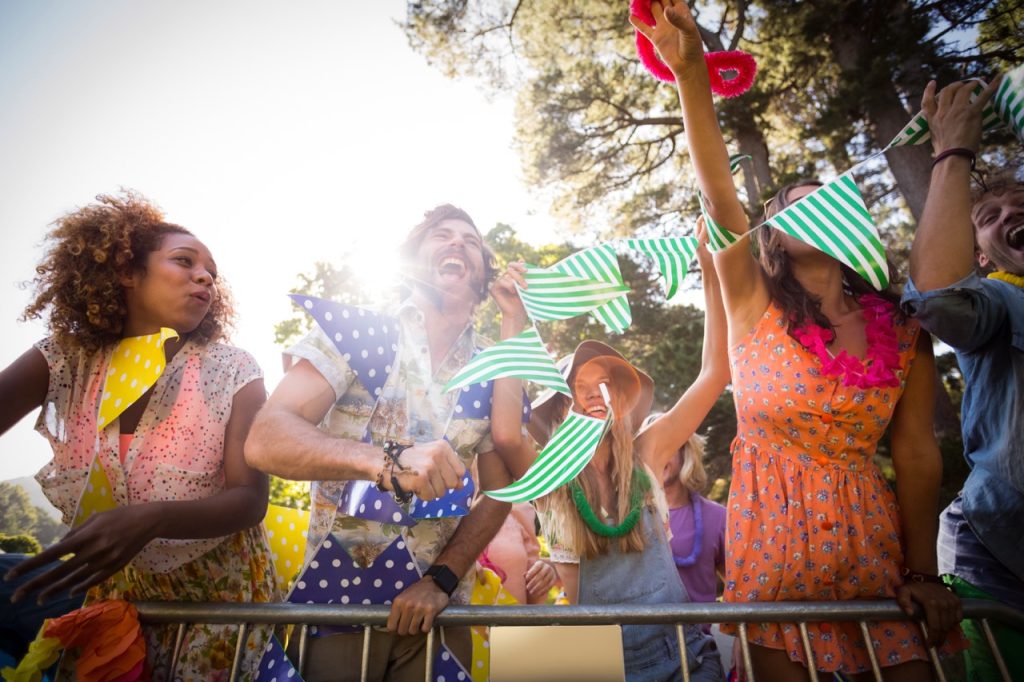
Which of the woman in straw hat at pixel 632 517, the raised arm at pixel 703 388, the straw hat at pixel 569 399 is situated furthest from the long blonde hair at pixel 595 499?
the straw hat at pixel 569 399

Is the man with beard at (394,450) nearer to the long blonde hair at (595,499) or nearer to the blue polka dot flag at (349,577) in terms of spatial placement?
the blue polka dot flag at (349,577)

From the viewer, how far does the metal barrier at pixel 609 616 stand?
1589 mm

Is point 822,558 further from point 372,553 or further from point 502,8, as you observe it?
point 502,8

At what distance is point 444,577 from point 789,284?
165 centimetres

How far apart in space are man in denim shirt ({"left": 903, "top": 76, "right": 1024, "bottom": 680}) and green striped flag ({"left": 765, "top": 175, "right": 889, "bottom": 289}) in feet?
0.72

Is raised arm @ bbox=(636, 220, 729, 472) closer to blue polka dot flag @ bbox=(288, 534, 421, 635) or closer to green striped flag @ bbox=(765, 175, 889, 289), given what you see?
green striped flag @ bbox=(765, 175, 889, 289)

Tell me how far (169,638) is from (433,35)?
418 inches

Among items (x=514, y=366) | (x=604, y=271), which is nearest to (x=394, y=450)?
(x=514, y=366)

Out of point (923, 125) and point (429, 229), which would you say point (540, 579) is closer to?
point (429, 229)

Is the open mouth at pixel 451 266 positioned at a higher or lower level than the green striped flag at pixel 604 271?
higher

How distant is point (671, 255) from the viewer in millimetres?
2176

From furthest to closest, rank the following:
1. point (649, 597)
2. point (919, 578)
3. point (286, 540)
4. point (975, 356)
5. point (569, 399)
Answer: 1. point (569, 399)
2. point (286, 540)
3. point (649, 597)
4. point (975, 356)
5. point (919, 578)

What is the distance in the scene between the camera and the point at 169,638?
1761 mm

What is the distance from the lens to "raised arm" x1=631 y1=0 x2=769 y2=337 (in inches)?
67.6
